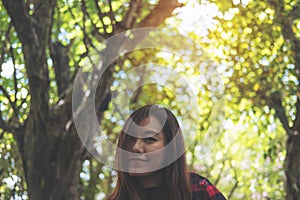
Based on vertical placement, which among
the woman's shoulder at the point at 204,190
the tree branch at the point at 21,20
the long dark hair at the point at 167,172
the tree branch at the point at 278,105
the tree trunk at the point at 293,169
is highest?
the long dark hair at the point at 167,172

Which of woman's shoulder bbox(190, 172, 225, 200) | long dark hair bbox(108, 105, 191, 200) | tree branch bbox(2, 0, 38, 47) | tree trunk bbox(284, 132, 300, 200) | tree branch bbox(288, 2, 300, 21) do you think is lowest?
tree trunk bbox(284, 132, 300, 200)

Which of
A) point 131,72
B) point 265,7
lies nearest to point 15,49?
point 131,72

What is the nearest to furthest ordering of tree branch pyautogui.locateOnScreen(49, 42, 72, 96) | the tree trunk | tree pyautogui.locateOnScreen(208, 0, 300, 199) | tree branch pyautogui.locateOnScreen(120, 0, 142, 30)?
tree branch pyautogui.locateOnScreen(120, 0, 142, 30) < tree branch pyautogui.locateOnScreen(49, 42, 72, 96) < the tree trunk < tree pyautogui.locateOnScreen(208, 0, 300, 199)

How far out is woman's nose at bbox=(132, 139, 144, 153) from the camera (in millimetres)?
3162

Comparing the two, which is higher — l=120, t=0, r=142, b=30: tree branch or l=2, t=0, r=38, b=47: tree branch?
l=2, t=0, r=38, b=47: tree branch

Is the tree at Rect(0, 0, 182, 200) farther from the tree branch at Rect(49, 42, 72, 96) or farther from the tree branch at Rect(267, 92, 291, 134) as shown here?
the tree branch at Rect(267, 92, 291, 134)

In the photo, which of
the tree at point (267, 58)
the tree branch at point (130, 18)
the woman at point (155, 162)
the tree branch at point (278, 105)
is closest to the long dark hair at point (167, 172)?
the woman at point (155, 162)

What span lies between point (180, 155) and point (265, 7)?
743 centimetres

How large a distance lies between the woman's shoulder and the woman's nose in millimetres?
282

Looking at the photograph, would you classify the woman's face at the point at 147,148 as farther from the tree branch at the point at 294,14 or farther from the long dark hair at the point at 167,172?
the tree branch at the point at 294,14

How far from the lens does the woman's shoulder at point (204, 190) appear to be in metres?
3.22

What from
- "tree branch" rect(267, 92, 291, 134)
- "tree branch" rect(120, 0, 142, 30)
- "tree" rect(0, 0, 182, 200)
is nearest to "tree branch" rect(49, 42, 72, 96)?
"tree" rect(0, 0, 182, 200)

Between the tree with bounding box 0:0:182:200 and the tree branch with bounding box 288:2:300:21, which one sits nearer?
the tree with bounding box 0:0:182:200

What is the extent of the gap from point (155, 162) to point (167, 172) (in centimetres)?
8
